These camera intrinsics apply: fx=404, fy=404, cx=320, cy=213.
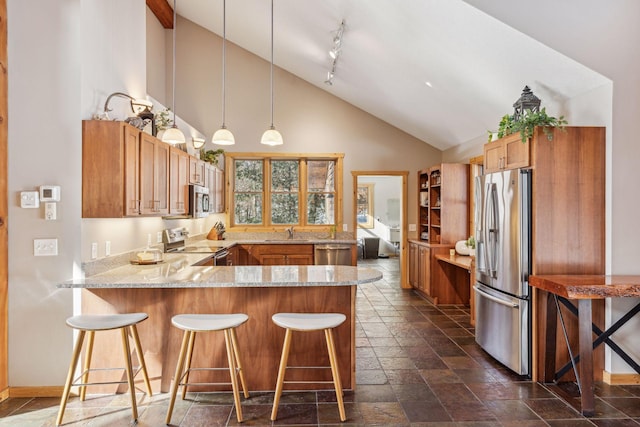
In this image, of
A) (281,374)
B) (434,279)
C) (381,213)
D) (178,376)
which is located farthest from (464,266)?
(381,213)

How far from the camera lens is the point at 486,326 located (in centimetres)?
389

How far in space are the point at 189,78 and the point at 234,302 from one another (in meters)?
5.21

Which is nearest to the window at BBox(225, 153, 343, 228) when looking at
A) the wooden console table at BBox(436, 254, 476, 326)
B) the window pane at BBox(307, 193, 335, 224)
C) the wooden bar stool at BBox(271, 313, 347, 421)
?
the window pane at BBox(307, 193, 335, 224)

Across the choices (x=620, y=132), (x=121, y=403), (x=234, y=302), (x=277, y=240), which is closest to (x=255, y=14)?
(x=277, y=240)

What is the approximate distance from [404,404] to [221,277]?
161cm

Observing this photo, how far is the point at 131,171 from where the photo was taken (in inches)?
125

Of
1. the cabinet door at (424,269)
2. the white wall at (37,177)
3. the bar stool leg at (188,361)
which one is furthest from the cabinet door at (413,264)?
the white wall at (37,177)

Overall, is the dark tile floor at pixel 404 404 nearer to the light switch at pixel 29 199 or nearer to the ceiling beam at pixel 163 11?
the light switch at pixel 29 199

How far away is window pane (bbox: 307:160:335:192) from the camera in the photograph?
732 cm

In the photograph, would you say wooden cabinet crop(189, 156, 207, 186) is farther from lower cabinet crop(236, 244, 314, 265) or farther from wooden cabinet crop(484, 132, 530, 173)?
wooden cabinet crop(484, 132, 530, 173)

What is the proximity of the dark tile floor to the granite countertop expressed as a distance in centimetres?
85

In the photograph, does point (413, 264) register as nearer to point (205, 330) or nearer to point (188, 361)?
point (188, 361)

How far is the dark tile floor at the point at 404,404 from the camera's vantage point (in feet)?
8.71

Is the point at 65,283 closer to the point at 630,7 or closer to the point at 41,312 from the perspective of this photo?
the point at 41,312
